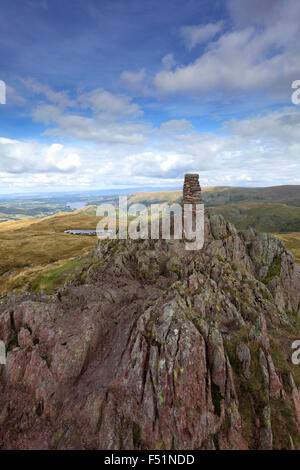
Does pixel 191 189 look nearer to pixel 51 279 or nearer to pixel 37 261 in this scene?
pixel 51 279

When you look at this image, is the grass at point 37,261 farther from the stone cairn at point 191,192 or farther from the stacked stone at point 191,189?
the stacked stone at point 191,189

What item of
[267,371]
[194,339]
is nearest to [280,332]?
[267,371]

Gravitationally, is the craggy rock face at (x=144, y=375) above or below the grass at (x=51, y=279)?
above

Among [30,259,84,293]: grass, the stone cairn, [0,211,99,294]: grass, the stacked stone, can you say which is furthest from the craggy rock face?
[0,211,99,294]: grass

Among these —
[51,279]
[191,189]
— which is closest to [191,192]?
[191,189]

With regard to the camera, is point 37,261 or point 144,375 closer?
point 144,375

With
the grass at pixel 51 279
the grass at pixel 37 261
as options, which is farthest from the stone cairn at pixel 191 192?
the grass at pixel 37 261
